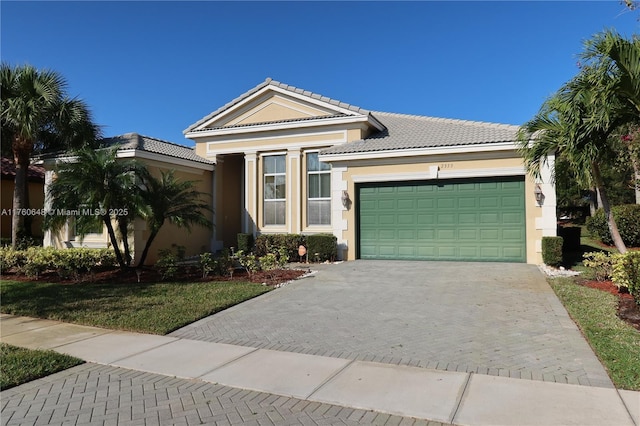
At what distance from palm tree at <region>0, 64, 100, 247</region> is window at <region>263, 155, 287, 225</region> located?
6795 mm

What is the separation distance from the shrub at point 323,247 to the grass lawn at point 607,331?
23.9 ft

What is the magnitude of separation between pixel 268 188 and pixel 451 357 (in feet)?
44.6

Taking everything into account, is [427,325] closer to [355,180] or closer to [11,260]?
[355,180]

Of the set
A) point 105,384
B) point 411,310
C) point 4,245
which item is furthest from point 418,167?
point 4,245

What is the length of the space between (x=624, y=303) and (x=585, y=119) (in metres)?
3.72

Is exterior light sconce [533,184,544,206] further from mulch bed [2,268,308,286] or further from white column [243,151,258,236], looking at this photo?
white column [243,151,258,236]

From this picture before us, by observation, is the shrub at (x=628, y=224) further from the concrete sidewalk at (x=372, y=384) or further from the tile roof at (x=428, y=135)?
the concrete sidewalk at (x=372, y=384)

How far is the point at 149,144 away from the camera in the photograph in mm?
16750

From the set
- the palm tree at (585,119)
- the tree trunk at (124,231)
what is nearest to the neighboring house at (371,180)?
the palm tree at (585,119)

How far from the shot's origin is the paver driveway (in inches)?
209

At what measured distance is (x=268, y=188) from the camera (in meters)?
18.2

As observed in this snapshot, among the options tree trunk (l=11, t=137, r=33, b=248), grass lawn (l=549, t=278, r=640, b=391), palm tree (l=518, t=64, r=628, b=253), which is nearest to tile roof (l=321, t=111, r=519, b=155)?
palm tree (l=518, t=64, r=628, b=253)

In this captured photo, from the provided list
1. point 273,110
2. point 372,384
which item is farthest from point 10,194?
point 372,384

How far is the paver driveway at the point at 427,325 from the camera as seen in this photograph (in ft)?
17.5
